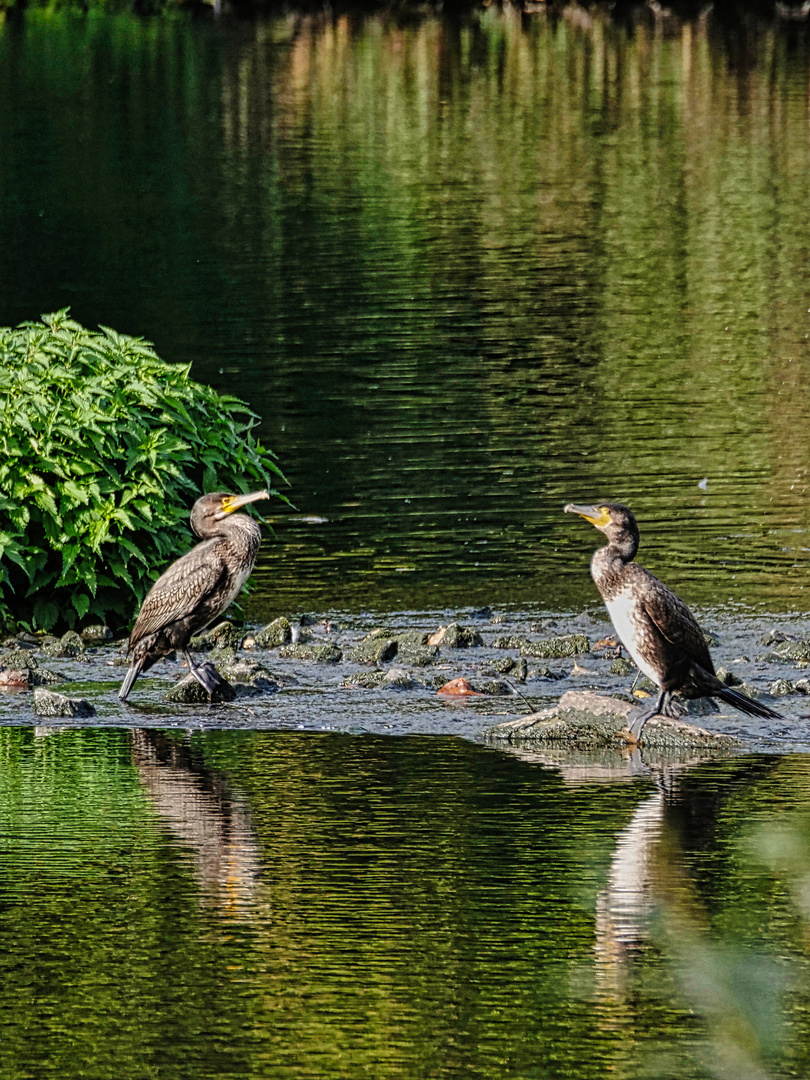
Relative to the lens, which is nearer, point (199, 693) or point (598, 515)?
point (598, 515)

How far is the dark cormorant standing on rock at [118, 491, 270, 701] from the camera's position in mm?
10453

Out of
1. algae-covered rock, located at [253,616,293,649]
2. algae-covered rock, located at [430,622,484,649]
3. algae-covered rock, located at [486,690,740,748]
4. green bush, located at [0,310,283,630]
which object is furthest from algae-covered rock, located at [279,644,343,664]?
algae-covered rock, located at [486,690,740,748]

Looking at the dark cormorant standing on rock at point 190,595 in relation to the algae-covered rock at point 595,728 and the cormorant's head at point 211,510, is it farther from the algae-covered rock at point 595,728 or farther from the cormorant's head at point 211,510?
the algae-covered rock at point 595,728

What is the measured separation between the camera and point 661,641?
9297 mm

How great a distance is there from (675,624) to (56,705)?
2.88 meters

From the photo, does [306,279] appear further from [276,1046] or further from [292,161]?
[276,1046]

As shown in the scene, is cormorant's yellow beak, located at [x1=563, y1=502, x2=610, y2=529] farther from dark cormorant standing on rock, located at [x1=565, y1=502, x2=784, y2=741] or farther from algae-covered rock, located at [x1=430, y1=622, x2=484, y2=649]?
algae-covered rock, located at [x1=430, y1=622, x2=484, y2=649]

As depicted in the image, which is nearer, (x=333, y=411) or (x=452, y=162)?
(x=333, y=411)

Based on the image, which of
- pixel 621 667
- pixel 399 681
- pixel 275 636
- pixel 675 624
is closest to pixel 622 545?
pixel 675 624

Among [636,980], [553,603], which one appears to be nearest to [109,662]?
[553,603]

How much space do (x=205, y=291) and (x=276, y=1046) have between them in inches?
828

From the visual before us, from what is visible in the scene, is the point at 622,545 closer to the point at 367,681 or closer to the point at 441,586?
the point at 367,681

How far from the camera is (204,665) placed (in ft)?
33.8

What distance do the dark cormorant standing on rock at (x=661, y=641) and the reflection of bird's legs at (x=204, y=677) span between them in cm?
195
